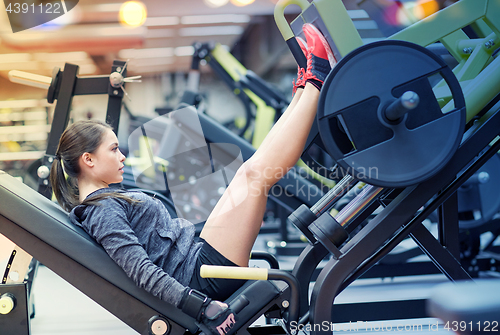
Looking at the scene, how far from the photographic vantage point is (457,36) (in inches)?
56.5

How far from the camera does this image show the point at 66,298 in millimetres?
2326

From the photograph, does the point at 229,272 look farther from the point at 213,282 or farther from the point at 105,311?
the point at 105,311

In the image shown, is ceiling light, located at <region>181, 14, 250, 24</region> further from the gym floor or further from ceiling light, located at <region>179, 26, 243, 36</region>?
the gym floor

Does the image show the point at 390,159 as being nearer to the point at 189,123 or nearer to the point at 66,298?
the point at 189,123

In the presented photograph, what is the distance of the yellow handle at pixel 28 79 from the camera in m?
1.80

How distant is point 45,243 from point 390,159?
105 centimetres

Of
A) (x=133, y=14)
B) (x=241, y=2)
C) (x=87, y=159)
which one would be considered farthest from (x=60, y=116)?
(x=133, y=14)

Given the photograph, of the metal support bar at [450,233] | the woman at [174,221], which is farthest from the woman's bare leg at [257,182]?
the metal support bar at [450,233]

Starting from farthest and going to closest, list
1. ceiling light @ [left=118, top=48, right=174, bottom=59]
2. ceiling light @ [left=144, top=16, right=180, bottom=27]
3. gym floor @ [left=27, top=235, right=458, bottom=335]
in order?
ceiling light @ [left=118, top=48, right=174, bottom=59] → ceiling light @ [left=144, top=16, right=180, bottom=27] → gym floor @ [left=27, top=235, right=458, bottom=335]

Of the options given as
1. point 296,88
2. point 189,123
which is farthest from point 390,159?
point 189,123

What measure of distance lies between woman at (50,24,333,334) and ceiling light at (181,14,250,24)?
520 centimetres

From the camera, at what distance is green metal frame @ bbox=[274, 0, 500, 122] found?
3.85 ft

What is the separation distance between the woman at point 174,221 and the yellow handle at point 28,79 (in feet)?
2.38

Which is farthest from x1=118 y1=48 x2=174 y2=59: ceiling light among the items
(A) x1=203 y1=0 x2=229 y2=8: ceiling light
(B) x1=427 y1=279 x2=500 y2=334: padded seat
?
(B) x1=427 y1=279 x2=500 y2=334: padded seat
